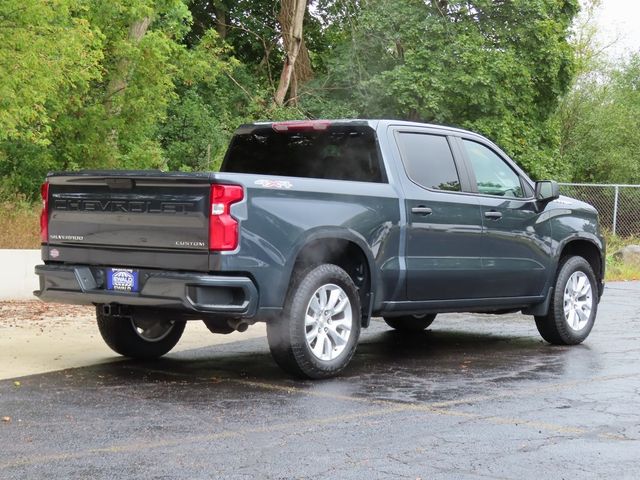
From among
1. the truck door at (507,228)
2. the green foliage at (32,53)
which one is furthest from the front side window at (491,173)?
the green foliage at (32,53)

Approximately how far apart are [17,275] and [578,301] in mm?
7270

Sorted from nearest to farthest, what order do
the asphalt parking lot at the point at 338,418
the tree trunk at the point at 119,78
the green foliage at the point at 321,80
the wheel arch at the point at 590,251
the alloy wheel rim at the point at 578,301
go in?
1. the asphalt parking lot at the point at 338,418
2. the alloy wheel rim at the point at 578,301
3. the wheel arch at the point at 590,251
4. the green foliage at the point at 321,80
5. the tree trunk at the point at 119,78

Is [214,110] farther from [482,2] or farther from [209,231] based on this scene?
[209,231]

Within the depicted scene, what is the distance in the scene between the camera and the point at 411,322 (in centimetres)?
1166

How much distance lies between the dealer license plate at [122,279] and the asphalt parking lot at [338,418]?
2.34ft

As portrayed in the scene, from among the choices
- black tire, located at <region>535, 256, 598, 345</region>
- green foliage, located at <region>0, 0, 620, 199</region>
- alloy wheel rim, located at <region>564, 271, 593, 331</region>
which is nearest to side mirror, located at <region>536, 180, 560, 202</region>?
black tire, located at <region>535, 256, 598, 345</region>

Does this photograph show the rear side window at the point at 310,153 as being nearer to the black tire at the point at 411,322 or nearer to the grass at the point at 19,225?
the black tire at the point at 411,322

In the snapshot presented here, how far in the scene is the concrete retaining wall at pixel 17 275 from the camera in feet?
45.1

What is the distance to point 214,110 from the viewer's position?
103 ft

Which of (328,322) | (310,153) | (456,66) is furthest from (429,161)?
(456,66)

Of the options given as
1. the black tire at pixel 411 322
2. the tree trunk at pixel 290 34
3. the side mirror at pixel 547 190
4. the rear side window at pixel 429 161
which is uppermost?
the tree trunk at pixel 290 34

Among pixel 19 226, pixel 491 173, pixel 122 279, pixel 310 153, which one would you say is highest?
pixel 310 153

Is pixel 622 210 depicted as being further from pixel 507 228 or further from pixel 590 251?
pixel 507 228

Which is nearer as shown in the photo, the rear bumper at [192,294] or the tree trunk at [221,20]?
the rear bumper at [192,294]
